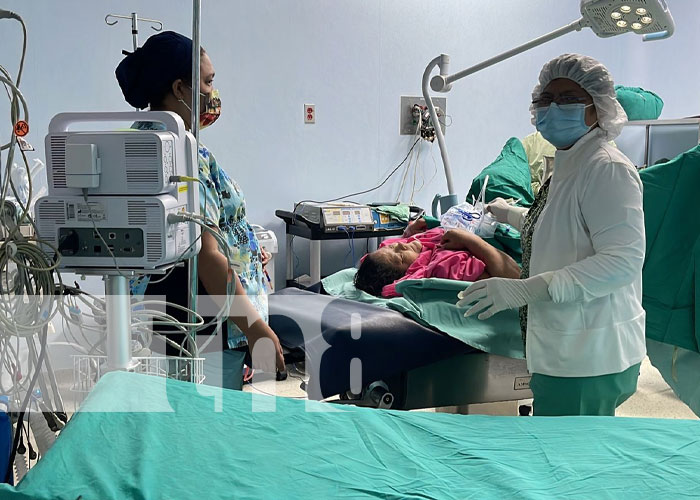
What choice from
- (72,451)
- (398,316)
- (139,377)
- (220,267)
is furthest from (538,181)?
(72,451)

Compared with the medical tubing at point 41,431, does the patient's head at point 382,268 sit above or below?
above

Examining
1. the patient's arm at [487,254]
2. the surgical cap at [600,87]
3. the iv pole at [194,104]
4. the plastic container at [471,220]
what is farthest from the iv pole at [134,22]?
the surgical cap at [600,87]

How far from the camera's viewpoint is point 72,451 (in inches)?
43.4

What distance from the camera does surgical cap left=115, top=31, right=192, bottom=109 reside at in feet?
5.26

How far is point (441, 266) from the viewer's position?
253cm

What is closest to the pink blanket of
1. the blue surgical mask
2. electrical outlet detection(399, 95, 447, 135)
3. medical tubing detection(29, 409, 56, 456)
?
the blue surgical mask

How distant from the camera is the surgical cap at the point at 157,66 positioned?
1.60m

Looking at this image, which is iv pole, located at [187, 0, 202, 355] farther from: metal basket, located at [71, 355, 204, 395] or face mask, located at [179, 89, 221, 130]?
face mask, located at [179, 89, 221, 130]

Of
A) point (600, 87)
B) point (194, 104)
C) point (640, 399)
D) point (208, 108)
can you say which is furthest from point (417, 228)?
point (194, 104)

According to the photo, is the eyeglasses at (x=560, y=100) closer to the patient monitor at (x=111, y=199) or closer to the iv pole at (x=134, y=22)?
the patient monitor at (x=111, y=199)

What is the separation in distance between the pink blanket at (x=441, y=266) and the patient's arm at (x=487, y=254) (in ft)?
0.08

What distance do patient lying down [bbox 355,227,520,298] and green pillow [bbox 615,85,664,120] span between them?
89.6 inches

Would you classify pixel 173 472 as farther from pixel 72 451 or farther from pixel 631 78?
pixel 631 78

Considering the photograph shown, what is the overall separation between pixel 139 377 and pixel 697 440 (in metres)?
1.09
